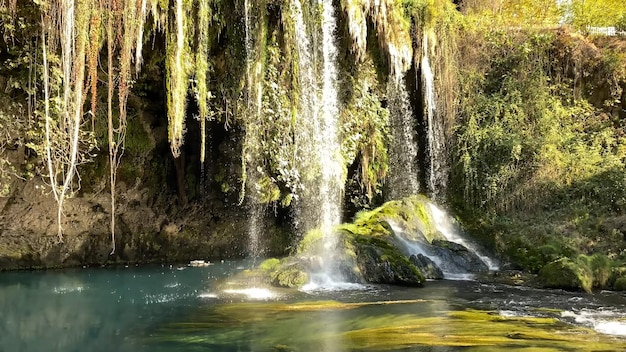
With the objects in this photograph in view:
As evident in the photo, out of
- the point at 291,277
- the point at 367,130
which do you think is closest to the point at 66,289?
the point at 291,277

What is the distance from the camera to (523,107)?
15555mm

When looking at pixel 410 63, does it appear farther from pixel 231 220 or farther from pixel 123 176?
pixel 123 176

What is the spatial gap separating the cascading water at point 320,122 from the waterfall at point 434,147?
10.4 ft

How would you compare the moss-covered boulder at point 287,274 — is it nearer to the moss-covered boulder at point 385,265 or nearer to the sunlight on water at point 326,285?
the sunlight on water at point 326,285

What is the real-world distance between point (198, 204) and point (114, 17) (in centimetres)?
674

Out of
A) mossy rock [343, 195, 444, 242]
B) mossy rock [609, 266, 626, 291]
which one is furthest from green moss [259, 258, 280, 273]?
mossy rock [609, 266, 626, 291]

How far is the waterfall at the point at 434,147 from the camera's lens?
50.5 feet

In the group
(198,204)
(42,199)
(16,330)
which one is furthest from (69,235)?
(16,330)

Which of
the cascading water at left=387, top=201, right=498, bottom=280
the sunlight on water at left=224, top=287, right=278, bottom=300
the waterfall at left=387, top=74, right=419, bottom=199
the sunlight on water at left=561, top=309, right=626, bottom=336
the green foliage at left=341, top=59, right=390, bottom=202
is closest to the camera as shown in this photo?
the sunlight on water at left=561, top=309, right=626, bottom=336

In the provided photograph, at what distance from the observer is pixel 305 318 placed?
7023 millimetres

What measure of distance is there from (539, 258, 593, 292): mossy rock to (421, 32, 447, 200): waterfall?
567 centimetres

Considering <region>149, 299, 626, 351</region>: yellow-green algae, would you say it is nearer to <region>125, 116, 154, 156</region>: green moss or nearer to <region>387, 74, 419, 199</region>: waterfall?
<region>125, 116, 154, 156</region>: green moss

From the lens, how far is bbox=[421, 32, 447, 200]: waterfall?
15.4 m

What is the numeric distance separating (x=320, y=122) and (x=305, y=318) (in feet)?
23.3
